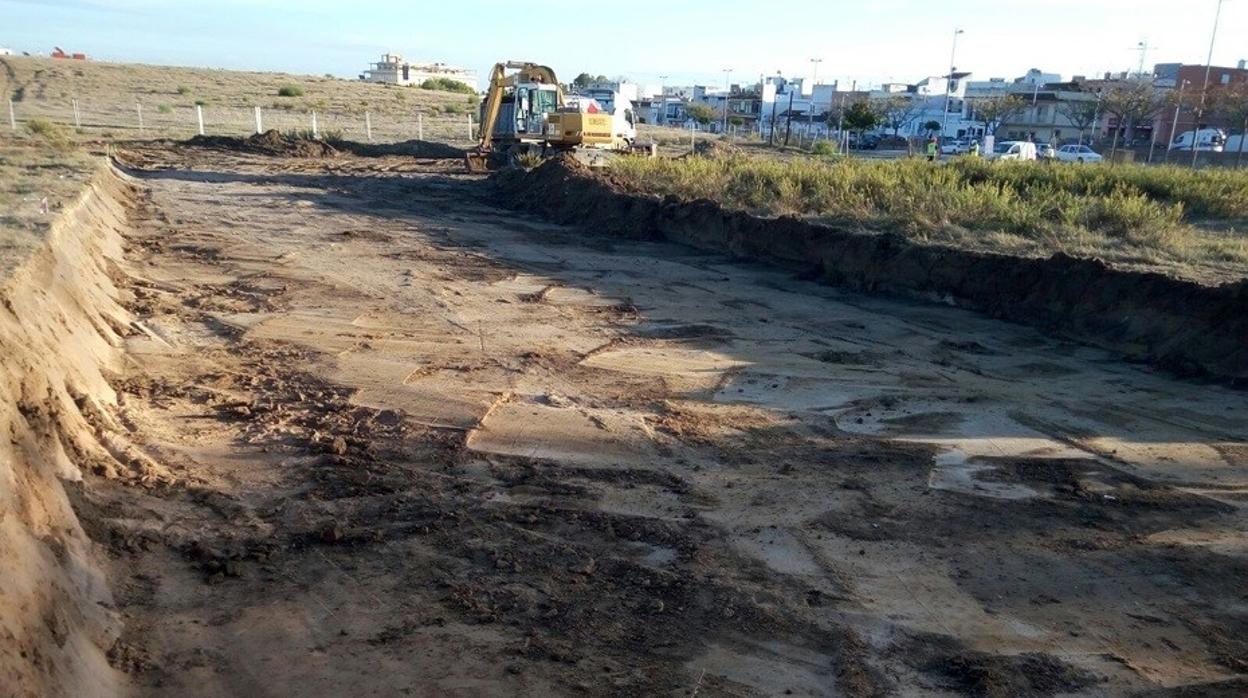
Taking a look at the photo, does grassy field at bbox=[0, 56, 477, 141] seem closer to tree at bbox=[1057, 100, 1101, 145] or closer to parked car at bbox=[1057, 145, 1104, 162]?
parked car at bbox=[1057, 145, 1104, 162]

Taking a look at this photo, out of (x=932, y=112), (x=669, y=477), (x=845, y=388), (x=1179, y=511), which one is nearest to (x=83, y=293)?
(x=669, y=477)

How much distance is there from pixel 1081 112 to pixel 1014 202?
159ft

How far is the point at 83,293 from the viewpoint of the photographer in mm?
11117

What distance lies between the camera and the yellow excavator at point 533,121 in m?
32.2

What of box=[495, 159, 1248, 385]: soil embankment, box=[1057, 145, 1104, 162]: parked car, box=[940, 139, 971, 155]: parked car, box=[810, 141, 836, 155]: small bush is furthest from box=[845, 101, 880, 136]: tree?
box=[495, 159, 1248, 385]: soil embankment

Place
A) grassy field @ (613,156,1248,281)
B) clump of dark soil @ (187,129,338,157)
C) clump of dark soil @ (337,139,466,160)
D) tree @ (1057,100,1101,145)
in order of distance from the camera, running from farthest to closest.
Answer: tree @ (1057,100,1101,145) → clump of dark soil @ (337,139,466,160) → clump of dark soil @ (187,129,338,157) → grassy field @ (613,156,1248,281)

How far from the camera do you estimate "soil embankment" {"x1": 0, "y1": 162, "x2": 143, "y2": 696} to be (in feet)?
14.8

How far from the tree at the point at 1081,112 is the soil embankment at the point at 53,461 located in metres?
56.5

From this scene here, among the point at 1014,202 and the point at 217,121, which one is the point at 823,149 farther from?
the point at 217,121

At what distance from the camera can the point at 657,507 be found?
7355 mm

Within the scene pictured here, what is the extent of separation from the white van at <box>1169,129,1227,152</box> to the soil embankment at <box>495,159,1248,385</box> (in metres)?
43.3

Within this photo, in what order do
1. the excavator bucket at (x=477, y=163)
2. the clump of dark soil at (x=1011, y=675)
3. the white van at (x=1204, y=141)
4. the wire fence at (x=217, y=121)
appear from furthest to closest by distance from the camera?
1. the white van at (x=1204, y=141)
2. the wire fence at (x=217, y=121)
3. the excavator bucket at (x=477, y=163)
4. the clump of dark soil at (x=1011, y=675)

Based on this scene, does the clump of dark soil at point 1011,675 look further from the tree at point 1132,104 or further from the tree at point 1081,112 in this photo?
the tree at point 1081,112

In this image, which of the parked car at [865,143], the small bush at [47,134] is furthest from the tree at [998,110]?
the small bush at [47,134]
